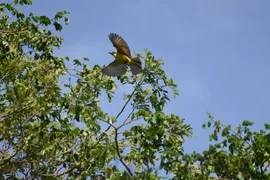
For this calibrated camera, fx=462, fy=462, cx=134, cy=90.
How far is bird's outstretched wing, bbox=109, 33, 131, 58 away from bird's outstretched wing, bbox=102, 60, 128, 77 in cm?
33

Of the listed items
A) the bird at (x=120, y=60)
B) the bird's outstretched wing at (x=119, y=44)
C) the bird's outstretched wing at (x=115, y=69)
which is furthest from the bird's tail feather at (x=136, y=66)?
the bird's outstretched wing at (x=119, y=44)

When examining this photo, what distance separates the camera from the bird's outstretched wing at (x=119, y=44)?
916 cm

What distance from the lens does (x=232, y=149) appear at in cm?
577

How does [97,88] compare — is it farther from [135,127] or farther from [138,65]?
[135,127]

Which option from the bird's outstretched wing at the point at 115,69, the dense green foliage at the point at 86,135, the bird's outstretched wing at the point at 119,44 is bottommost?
the dense green foliage at the point at 86,135

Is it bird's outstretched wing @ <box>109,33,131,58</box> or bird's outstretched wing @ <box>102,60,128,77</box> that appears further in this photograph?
bird's outstretched wing @ <box>109,33,131,58</box>

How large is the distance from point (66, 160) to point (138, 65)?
2175 millimetres

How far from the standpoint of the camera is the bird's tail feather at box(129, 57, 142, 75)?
8.20 m

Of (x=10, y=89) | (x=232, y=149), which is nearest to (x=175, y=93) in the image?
(x=232, y=149)

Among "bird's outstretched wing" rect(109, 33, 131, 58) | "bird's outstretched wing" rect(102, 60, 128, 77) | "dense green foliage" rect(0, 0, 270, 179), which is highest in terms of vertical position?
"bird's outstretched wing" rect(109, 33, 131, 58)

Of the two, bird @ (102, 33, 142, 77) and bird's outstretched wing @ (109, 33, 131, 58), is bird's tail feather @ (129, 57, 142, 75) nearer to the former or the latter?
bird @ (102, 33, 142, 77)

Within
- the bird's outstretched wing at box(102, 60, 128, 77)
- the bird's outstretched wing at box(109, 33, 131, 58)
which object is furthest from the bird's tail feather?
the bird's outstretched wing at box(109, 33, 131, 58)

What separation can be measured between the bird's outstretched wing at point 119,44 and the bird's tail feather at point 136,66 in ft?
2.19

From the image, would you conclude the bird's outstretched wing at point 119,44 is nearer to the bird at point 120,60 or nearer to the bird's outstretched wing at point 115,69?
the bird at point 120,60
